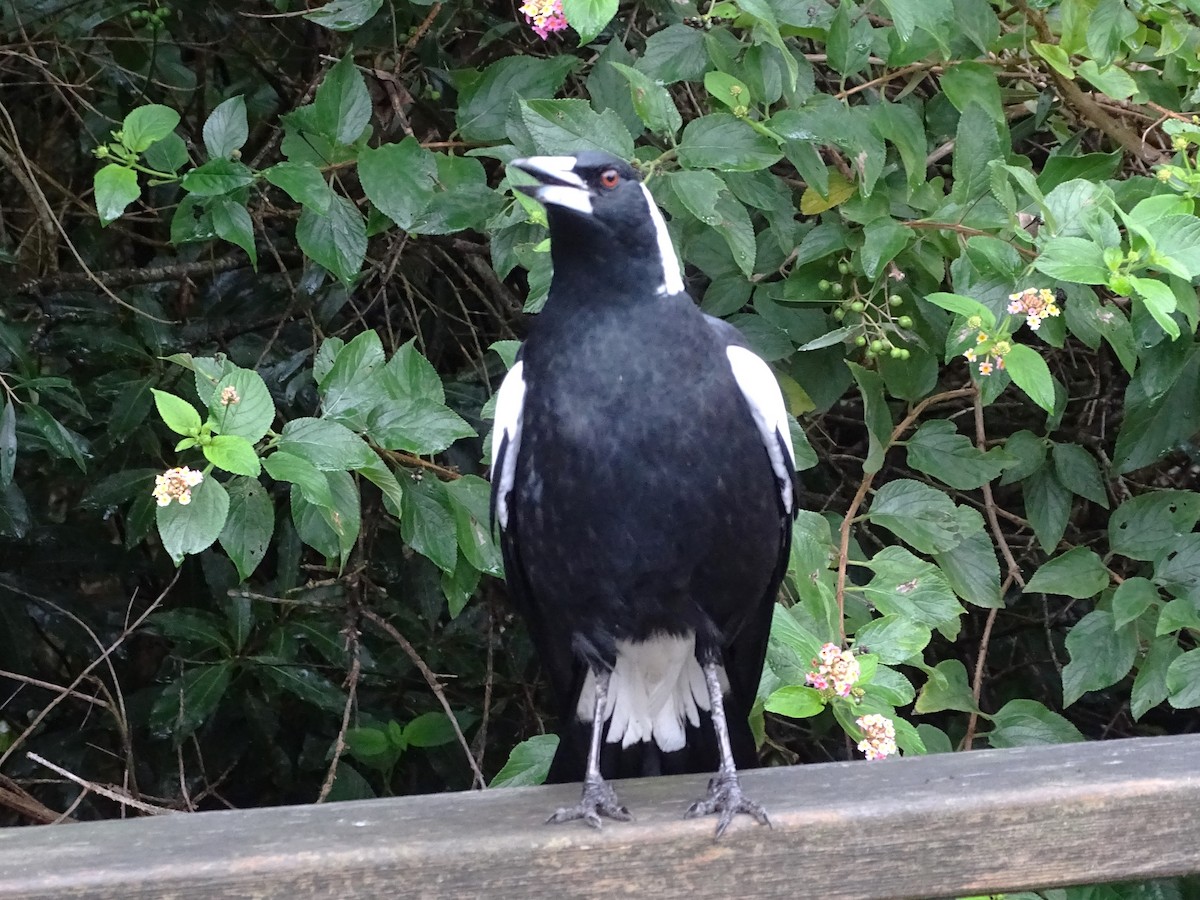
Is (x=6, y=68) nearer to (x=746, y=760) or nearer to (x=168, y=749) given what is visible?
(x=168, y=749)

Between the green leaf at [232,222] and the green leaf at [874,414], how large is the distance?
0.89m

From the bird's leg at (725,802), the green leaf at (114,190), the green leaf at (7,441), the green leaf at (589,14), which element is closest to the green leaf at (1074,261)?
the green leaf at (589,14)

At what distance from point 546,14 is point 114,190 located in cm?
62

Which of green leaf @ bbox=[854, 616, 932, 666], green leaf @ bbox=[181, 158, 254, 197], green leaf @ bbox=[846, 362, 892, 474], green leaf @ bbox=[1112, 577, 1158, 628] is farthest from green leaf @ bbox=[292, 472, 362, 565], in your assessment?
green leaf @ bbox=[1112, 577, 1158, 628]


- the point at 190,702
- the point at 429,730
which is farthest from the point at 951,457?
the point at 190,702

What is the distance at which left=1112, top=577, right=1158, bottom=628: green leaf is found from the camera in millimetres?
1891

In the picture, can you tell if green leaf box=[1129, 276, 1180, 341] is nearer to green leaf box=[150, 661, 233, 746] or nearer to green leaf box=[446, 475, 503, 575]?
green leaf box=[446, 475, 503, 575]

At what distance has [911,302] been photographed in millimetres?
1991

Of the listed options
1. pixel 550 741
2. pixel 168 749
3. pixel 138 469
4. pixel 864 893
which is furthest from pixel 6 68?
pixel 864 893

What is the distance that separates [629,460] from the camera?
1.57 meters

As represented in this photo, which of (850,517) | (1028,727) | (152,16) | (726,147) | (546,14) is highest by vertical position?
(546,14)

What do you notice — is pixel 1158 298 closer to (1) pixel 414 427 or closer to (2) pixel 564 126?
(2) pixel 564 126

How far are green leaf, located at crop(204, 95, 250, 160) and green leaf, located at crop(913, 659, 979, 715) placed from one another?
123 cm

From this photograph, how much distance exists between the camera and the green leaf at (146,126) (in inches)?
70.2
